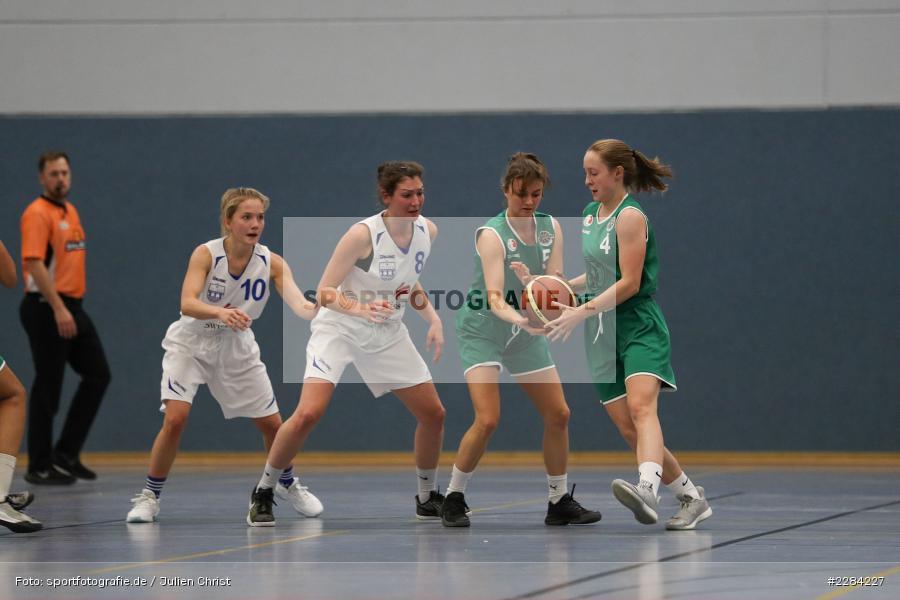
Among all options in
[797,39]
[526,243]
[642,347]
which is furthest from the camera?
[797,39]

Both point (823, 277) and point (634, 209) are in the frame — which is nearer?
point (634, 209)

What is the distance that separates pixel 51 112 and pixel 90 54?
60 centimetres

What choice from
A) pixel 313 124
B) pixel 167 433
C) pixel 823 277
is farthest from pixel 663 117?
pixel 167 433

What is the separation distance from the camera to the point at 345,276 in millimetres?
6137

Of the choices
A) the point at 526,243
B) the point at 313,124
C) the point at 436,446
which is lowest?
the point at 436,446

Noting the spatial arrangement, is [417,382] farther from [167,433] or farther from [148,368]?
[148,368]

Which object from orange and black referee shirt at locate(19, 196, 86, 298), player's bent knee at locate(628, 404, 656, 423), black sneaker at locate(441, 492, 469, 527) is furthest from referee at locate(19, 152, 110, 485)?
player's bent knee at locate(628, 404, 656, 423)

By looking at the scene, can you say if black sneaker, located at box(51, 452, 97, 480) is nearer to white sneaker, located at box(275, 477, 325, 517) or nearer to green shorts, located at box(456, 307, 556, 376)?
white sneaker, located at box(275, 477, 325, 517)

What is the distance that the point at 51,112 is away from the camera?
10695 millimetres

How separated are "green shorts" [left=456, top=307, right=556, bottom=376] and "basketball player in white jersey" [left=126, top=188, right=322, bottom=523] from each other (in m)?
0.89

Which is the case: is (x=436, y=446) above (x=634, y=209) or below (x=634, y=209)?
below

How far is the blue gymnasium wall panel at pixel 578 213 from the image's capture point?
403 inches

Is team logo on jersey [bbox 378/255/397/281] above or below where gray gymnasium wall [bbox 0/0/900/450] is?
below

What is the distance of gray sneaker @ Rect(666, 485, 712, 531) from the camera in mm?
5766
